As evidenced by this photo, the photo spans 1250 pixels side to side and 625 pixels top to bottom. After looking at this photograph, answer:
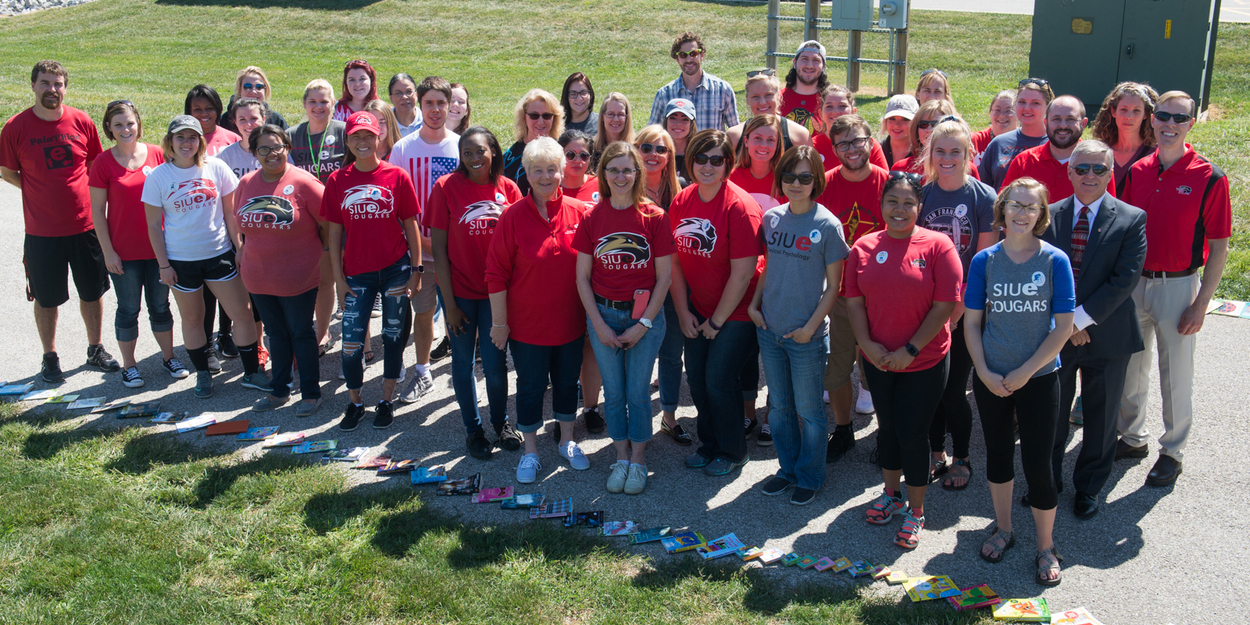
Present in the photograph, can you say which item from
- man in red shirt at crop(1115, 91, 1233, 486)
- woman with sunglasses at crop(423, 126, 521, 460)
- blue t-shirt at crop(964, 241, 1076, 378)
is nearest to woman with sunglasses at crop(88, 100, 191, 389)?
woman with sunglasses at crop(423, 126, 521, 460)

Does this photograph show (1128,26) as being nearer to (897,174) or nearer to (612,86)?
(612,86)

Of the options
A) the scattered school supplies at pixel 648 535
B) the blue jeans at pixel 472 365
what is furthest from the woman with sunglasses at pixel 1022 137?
the blue jeans at pixel 472 365

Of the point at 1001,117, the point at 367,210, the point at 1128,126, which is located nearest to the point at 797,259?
the point at 1128,126

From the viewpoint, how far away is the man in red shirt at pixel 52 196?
6637mm

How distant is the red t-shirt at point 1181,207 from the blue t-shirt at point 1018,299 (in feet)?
3.62

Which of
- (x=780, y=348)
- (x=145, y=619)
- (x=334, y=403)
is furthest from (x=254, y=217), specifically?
(x=780, y=348)

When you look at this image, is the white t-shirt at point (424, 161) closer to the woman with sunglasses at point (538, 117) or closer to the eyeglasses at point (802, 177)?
the woman with sunglasses at point (538, 117)

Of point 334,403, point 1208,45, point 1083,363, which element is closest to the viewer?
point 1083,363

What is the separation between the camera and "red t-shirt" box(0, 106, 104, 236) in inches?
261

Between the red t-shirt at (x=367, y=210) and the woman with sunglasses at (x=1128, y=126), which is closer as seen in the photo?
the woman with sunglasses at (x=1128, y=126)

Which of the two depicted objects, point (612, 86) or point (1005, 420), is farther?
point (612, 86)

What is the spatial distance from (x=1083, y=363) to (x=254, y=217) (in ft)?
16.1

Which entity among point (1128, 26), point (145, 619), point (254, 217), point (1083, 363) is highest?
point (1128, 26)

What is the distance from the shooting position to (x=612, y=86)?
1959 centimetres
